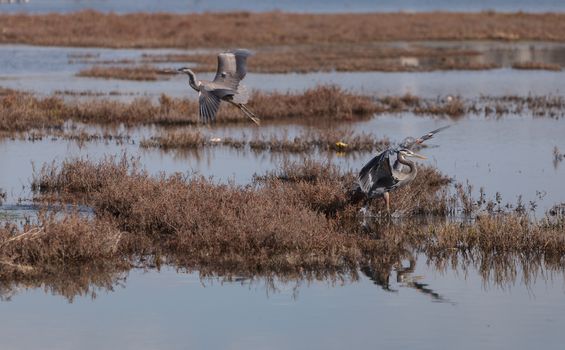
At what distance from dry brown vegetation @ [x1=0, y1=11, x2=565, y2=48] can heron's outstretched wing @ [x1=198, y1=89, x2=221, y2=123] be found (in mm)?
30253

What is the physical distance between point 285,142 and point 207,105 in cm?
558

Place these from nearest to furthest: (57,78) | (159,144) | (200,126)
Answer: (159,144), (200,126), (57,78)

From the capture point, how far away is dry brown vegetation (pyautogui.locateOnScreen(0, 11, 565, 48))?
45.1 metres

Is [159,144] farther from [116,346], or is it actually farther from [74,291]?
[116,346]

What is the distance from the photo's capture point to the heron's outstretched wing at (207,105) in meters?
13.0

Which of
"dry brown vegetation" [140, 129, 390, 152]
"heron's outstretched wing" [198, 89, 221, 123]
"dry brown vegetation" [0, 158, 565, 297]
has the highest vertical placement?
"heron's outstretched wing" [198, 89, 221, 123]

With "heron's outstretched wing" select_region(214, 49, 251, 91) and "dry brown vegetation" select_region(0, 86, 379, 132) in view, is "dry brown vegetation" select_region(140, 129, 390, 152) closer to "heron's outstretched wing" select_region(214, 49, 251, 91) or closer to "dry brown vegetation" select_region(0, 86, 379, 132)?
"dry brown vegetation" select_region(0, 86, 379, 132)

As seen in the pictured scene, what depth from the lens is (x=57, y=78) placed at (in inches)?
1235

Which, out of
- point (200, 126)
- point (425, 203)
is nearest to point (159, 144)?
point (200, 126)

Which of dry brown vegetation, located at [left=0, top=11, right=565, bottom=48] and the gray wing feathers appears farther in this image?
dry brown vegetation, located at [left=0, top=11, right=565, bottom=48]

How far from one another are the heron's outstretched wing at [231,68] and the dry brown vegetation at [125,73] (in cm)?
1757

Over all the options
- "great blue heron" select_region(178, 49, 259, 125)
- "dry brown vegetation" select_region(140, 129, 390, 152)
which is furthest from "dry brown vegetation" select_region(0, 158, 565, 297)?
"dry brown vegetation" select_region(140, 129, 390, 152)

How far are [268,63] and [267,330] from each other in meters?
27.0

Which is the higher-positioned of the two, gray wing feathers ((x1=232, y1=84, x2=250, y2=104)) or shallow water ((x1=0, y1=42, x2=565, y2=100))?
gray wing feathers ((x1=232, y1=84, x2=250, y2=104))
